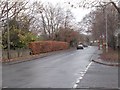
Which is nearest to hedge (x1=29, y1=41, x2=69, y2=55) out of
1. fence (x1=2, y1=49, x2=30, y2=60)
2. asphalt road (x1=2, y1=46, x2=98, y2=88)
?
fence (x1=2, y1=49, x2=30, y2=60)

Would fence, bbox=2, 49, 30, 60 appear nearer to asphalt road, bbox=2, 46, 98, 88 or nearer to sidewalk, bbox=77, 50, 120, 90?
asphalt road, bbox=2, 46, 98, 88

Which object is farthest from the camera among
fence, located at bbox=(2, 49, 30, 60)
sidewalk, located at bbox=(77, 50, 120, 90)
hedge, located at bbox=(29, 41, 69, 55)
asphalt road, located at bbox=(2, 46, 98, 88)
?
hedge, located at bbox=(29, 41, 69, 55)

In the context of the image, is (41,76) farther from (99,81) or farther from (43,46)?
(43,46)

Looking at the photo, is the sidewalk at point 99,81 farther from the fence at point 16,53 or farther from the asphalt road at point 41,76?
the fence at point 16,53

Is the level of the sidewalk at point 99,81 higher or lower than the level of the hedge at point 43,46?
lower

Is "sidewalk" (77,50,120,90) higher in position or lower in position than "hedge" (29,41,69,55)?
lower

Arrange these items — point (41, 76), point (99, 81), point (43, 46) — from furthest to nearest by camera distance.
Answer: point (43, 46), point (41, 76), point (99, 81)

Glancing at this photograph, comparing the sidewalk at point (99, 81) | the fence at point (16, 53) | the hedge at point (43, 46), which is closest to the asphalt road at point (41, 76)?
the sidewalk at point (99, 81)

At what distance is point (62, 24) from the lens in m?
84.8

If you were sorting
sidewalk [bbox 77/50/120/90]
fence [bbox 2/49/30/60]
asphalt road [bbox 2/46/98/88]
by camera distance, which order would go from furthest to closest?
1. fence [bbox 2/49/30/60]
2. asphalt road [bbox 2/46/98/88]
3. sidewalk [bbox 77/50/120/90]

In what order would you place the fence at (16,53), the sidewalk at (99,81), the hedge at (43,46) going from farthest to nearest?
the hedge at (43,46)
the fence at (16,53)
the sidewalk at (99,81)

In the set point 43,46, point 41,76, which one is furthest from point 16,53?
point 41,76

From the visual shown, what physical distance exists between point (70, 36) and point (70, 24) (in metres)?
3.97

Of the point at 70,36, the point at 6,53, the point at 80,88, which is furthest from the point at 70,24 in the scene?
the point at 80,88
